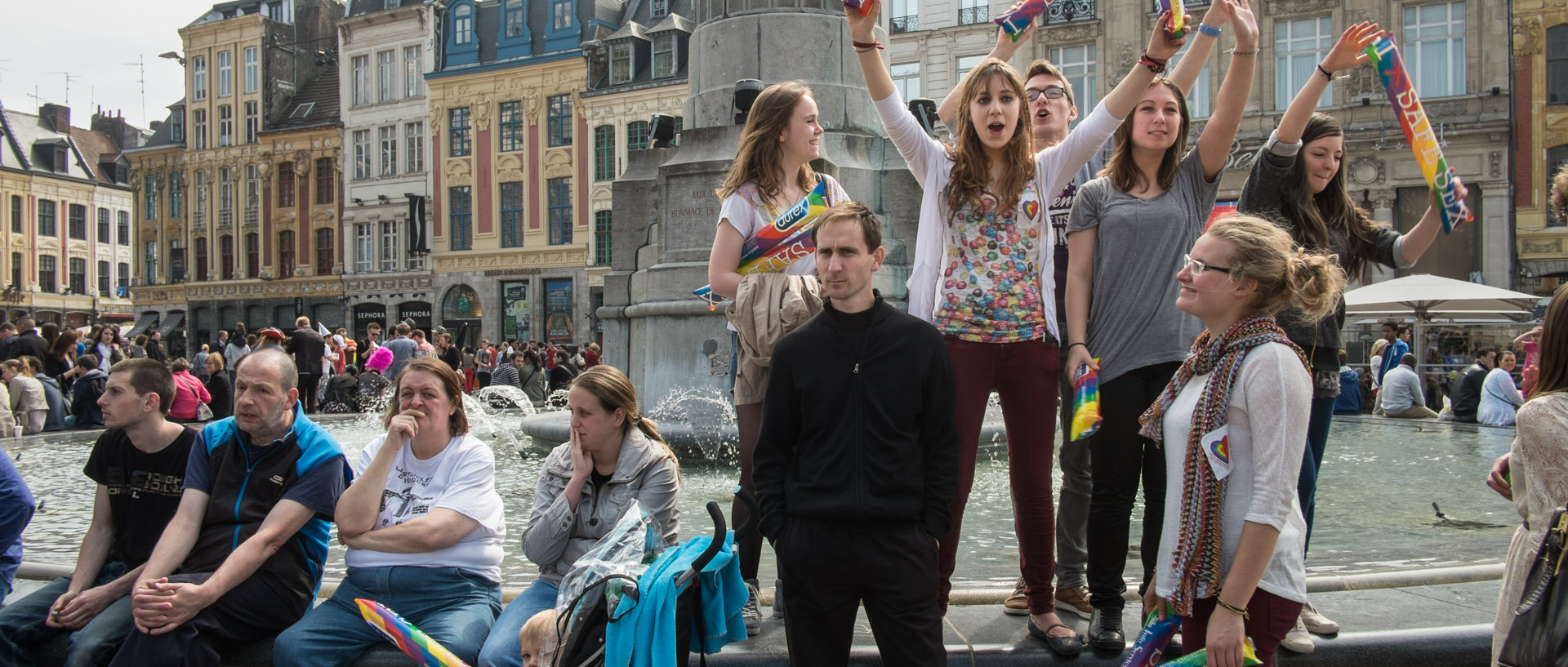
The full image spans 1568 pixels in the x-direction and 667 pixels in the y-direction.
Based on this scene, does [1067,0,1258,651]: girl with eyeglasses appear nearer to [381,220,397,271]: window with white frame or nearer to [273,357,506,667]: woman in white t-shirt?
[273,357,506,667]: woman in white t-shirt

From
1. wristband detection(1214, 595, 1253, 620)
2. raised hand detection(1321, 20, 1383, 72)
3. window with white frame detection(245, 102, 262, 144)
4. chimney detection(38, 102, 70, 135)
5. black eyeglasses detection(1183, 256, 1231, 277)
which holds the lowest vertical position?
wristband detection(1214, 595, 1253, 620)

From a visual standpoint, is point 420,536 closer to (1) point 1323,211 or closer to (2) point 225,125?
(1) point 1323,211

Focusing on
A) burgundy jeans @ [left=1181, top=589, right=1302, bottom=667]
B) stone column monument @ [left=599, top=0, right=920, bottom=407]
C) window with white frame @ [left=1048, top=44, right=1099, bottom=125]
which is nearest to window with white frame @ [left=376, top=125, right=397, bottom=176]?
window with white frame @ [left=1048, top=44, right=1099, bottom=125]

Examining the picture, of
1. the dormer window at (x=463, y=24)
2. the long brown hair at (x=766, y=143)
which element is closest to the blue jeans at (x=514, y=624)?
the long brown hair at (x=766, y=143)

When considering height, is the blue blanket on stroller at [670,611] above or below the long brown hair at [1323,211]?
below

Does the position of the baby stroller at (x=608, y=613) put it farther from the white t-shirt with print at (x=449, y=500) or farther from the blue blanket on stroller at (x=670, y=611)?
the white t-shirt with print at (x=449, y=500)

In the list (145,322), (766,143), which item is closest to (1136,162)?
(766,143)

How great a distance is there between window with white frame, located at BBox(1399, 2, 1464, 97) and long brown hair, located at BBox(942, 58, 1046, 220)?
28523 mm

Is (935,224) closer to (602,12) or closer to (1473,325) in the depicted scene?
(1473,325)

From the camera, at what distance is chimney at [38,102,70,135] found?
180ft

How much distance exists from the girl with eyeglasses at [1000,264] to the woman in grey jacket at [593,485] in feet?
3.00

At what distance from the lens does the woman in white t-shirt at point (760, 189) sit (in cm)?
370

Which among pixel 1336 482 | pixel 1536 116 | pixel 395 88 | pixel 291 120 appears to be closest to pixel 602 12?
pixel 395 88

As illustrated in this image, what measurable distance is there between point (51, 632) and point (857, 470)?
270 cm
